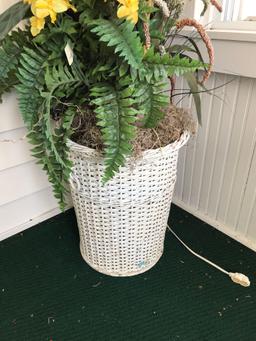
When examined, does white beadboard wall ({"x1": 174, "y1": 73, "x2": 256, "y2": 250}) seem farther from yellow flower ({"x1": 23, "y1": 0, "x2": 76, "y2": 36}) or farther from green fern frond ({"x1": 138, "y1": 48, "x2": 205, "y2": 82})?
yellow flower ({"x1": 23, "y1": 0, "x2": 76, "y2": 36})

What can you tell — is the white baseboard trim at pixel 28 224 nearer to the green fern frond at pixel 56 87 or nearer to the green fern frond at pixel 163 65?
the green fern frond at pixel 56 87

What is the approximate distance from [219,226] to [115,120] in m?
0.82

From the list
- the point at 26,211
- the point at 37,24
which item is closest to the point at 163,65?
the point at 37,24

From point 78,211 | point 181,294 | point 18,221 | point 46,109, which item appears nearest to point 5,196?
point 18,221

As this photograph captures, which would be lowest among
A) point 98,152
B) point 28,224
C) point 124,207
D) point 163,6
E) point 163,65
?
point 28,224

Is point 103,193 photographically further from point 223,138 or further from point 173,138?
point 223,138

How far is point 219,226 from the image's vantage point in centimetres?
133

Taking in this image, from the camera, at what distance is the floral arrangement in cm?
68

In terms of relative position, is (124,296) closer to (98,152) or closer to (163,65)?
(98,152)

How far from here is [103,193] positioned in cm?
91

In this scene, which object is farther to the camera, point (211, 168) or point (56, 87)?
point (211, 168)

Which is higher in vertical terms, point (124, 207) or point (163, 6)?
point (163, 6)

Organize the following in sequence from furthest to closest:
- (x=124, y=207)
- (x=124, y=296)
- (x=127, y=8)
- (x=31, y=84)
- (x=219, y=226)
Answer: (x=219, y=226) → (x=124, y=296) → (x=124, y=207) → (x=31, y=84) → (x=127, y=8)

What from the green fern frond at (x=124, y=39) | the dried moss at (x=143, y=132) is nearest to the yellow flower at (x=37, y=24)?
the green fern frond at (x=124, y=39)
